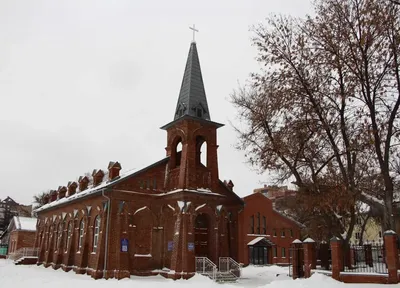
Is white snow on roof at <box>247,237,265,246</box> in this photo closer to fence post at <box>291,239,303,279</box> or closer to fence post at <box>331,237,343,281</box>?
fence post at <box>291,239,303,279</box>

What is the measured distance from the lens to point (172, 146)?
2934 cm

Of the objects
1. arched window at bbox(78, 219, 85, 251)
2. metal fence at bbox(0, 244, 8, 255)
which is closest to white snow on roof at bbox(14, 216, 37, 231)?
metal fence at bbox(0, 244, 8, 255)

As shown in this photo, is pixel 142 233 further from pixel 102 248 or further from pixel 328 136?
pixel 328 136

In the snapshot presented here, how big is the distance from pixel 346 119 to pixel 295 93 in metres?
2.60

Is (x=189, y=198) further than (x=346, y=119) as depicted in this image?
Yes

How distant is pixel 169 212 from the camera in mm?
27516

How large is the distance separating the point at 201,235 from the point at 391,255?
14206 millimetres

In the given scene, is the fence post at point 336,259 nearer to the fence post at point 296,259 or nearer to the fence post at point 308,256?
the fence post at point 308,256

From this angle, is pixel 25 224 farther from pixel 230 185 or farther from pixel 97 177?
pixel 230 185

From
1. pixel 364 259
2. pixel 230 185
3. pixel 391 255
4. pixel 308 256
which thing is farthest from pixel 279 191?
pixel 391 255

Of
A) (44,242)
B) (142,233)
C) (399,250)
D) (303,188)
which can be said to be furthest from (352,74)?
(44,242)

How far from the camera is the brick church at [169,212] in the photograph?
83.5 ft

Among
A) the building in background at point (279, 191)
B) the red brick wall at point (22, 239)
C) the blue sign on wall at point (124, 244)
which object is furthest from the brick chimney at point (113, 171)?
the red brick wall at point (22, 239)

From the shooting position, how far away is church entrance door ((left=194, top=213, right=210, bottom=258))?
90.4 feet
